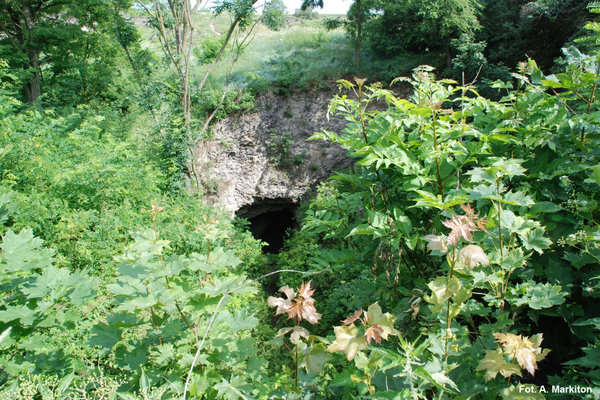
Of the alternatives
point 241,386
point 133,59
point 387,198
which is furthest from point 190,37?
point 241,386

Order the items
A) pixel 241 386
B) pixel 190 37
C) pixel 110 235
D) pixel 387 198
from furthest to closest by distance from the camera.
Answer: pixel 190 37
pixel 110 235
pixel 387 198
pixel 241 386

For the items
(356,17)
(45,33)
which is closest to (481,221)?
(356,17)

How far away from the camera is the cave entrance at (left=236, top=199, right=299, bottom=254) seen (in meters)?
8.95

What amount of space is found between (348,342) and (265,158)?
792 cm

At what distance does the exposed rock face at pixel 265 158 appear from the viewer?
851 centimetres

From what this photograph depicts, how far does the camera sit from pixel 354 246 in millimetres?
2129

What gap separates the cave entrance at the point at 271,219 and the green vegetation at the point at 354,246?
4.02ft

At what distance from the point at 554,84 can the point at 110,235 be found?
5.04 metres

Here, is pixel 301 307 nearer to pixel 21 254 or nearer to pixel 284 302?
pixel 284 302

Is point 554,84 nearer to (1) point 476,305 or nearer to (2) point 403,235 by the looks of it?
(2) point 403,235

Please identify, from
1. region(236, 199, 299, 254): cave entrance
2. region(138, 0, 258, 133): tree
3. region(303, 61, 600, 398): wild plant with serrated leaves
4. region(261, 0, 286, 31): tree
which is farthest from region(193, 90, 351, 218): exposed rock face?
region(303, 61, 600, 398): wild plant with serrated leaves

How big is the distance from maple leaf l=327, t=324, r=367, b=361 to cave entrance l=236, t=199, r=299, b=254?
6.89 meters

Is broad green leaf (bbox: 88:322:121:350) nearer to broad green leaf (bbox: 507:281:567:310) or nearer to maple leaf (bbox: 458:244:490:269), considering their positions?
maple leaf (bbox: 458:244:490:269)

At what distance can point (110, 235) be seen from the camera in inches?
182
